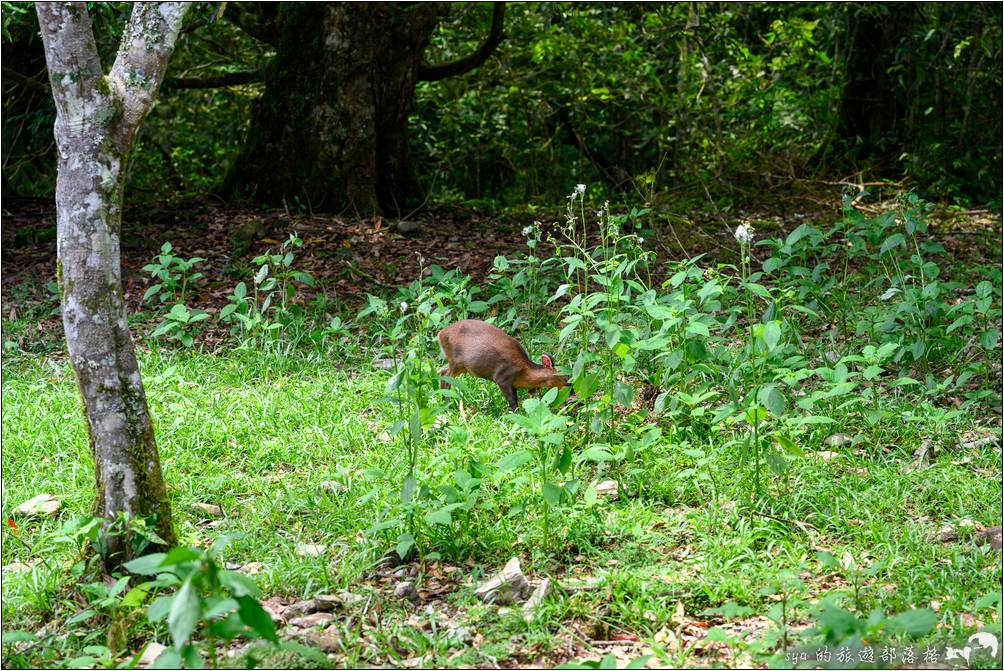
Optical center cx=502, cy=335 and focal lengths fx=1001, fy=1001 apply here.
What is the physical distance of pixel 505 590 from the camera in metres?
2.86

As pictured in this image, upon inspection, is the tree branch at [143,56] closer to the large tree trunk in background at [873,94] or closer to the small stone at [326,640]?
the small stone at [326,640]

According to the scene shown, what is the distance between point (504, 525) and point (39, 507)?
1592 millimetres

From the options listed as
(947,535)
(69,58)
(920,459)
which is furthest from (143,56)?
(920,459)

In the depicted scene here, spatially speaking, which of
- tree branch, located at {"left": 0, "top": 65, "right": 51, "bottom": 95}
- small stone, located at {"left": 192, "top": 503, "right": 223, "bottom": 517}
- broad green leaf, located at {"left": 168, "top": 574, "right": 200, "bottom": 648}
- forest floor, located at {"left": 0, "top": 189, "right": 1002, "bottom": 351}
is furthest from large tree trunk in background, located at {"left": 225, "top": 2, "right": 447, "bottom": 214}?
broad green leaf, located at {"left": 168, "top": 574, "right": 200, "bottom": 648}

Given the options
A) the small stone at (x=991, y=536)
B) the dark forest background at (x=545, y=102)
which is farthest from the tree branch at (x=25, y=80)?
the small stone at (x=991, y=536)

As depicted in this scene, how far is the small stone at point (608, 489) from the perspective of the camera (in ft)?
11.4

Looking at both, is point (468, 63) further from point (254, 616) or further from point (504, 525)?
point (254, 616)

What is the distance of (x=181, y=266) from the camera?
5453mm

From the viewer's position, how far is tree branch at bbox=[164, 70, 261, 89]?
8120 millimetres

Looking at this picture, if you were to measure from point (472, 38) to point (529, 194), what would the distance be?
1.92 meters

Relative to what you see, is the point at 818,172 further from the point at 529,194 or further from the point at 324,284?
the point at 324,284

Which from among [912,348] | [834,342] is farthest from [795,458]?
[834,342]

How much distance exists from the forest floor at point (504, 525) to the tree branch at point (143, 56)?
1224 millimetres

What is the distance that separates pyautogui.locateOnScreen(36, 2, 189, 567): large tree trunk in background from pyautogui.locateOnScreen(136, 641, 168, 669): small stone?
39 cm
